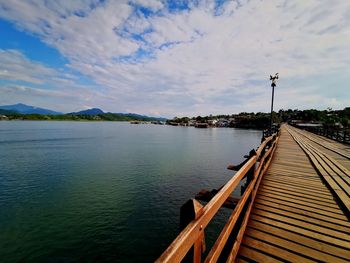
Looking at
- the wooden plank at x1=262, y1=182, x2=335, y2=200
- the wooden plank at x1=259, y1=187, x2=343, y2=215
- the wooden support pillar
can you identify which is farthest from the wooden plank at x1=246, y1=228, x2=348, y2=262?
the wooden plank at x1=262, y1=182, x2=335, y2=200

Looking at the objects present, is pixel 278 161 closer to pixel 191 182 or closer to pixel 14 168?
pixel 191 182

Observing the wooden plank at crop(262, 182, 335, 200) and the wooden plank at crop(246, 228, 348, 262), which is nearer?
the wooden plank at crop(246, 228, 348, 262)

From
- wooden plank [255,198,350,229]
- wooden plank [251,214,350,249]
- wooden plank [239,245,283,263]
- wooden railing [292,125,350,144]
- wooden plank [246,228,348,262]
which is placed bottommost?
wooden plank [239,245,283,263]

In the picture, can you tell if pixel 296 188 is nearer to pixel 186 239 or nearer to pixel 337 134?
pixel 186 239

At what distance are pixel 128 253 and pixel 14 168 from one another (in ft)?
66.0

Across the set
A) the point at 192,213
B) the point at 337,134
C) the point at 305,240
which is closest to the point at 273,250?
the point at 305,240

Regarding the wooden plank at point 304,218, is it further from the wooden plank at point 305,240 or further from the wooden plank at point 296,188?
the wooden plank at point 296,188

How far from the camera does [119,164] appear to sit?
79.3 feet

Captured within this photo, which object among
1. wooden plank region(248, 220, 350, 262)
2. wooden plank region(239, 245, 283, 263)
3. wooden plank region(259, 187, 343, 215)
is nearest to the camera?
wooden plank region(239, 245, 283, 263)

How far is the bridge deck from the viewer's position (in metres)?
3.46

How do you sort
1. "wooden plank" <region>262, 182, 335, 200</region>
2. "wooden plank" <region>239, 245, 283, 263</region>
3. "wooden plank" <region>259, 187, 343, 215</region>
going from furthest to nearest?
"wooden plank" <region>262, 182, 335, 200</region> < "wooden plank" <region>259, 187, 343, 215</region> < "wooden plank" <region>239, 245, 283, 263</region>

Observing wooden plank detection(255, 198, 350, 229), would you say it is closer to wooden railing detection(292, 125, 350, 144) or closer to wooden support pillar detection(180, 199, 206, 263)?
wooden support pillar detection(180, 199, 206, 263)

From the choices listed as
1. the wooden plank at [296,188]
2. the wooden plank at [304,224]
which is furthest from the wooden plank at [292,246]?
the wooden plank at [296,188]

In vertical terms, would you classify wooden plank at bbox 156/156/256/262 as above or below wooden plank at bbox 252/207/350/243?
above
